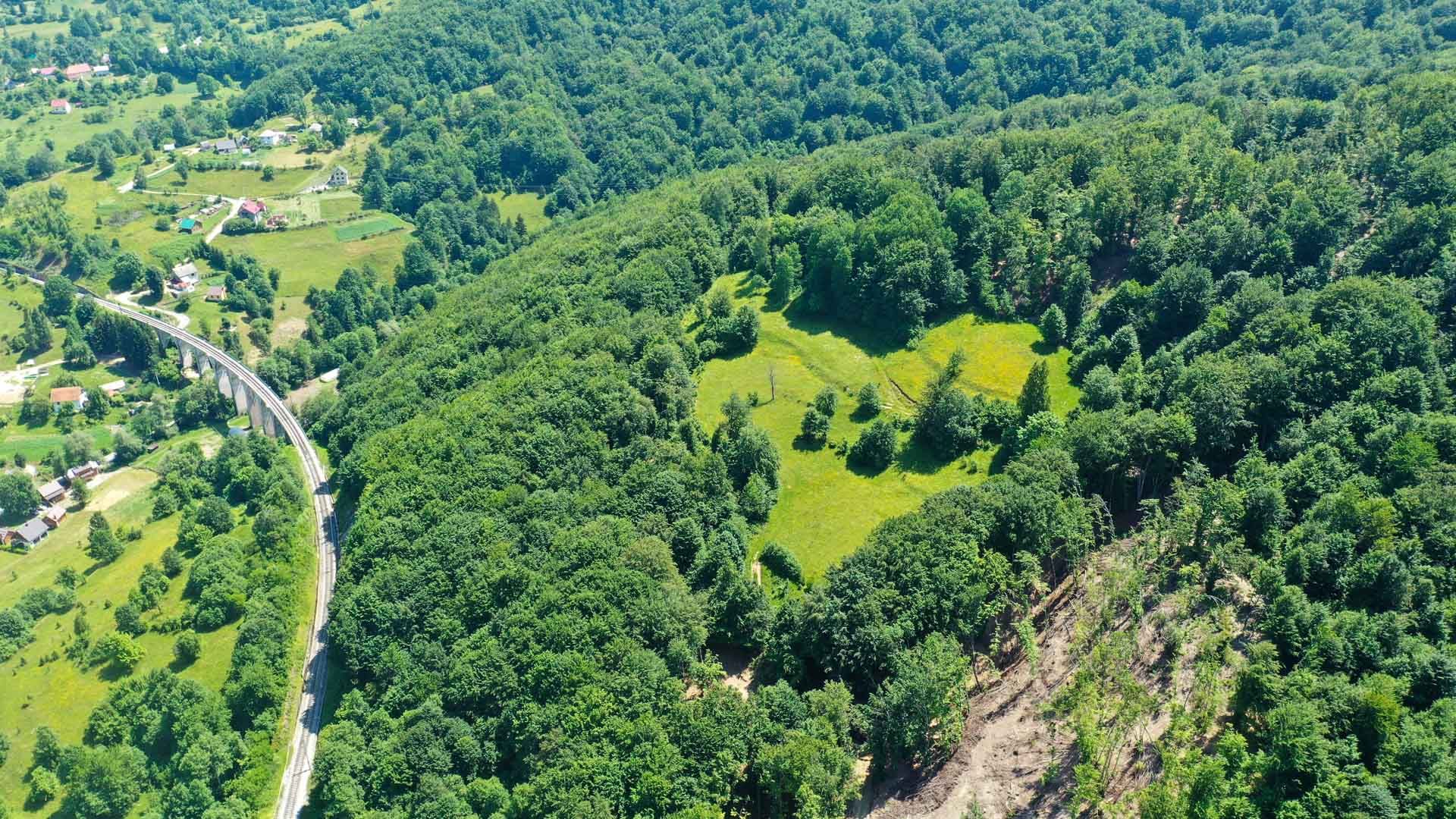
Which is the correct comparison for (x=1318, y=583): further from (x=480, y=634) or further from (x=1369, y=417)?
(x=480, y=634)

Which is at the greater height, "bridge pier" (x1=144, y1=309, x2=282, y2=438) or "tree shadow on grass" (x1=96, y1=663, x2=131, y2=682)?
"tree shadow on grass" (x1=96, y1=663, x2=131, y2=682)

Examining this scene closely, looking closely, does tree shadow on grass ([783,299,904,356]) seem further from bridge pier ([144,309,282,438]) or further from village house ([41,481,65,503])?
village house ([41,481,65,503])

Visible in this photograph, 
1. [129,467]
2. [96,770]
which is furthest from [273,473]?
[96,770]

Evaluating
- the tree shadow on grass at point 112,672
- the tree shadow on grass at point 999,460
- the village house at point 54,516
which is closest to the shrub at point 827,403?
the tree shadow on grass at point 999,460

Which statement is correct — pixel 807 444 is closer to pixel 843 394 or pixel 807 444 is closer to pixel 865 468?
pixel 865 468

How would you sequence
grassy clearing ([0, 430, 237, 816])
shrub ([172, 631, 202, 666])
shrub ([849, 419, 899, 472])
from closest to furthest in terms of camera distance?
1. grassy clearing ([0, 430, 237, 816])
2. shrub ([849, 419, 899, 472])
3. shrub ([172, 631, 202, 666])

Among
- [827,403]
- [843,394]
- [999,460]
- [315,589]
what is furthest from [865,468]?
[315,589]

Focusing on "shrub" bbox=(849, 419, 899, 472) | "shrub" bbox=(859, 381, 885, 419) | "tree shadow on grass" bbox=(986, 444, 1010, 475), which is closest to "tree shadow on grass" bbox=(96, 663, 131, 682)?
"shrub" bbox=(849, 419, 899, 472)

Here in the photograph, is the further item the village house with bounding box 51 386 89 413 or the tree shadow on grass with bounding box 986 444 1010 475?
the village house with bounding box 51 386 89 413
